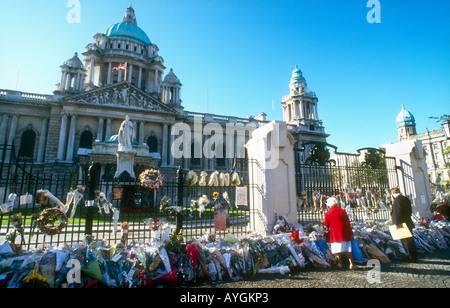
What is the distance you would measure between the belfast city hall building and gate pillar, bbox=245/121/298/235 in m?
15.6

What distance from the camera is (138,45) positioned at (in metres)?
42.5

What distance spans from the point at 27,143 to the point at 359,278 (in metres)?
33.9

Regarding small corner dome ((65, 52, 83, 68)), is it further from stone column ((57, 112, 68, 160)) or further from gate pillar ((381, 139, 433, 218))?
gate pillar ((381, 139, 433, 218))

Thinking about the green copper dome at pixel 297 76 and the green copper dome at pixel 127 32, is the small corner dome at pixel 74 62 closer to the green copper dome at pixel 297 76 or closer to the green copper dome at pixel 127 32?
the green copper dome at pixel 127 32

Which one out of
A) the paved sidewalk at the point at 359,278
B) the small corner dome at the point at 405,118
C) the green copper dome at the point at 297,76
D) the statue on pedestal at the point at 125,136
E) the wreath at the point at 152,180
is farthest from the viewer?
the small corner dome at the point at 405,118

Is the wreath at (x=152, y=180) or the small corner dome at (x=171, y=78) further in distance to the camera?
the small corner dome at (x=171, y=78)

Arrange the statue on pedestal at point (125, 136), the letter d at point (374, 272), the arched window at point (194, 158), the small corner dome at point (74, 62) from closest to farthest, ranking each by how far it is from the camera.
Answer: the letter d at point (374, 272) → the statue on pedestal at point (125, 136) → the small corner dome at point (74, 62) → the arched window at point (194, 158)

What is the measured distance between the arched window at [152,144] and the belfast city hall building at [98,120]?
0.12 metres

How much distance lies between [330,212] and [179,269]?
11.3ft

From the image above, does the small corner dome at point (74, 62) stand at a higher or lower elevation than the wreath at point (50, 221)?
higher

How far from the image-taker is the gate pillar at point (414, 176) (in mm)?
9586

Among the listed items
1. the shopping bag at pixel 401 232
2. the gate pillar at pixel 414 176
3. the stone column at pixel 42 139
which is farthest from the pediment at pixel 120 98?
the shopping bag at pixel 401 232

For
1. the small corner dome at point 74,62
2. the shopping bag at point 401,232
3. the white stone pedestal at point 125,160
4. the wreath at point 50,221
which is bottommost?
the shopping bag at point 401,232

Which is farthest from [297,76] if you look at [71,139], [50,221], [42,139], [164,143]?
[50,221]
